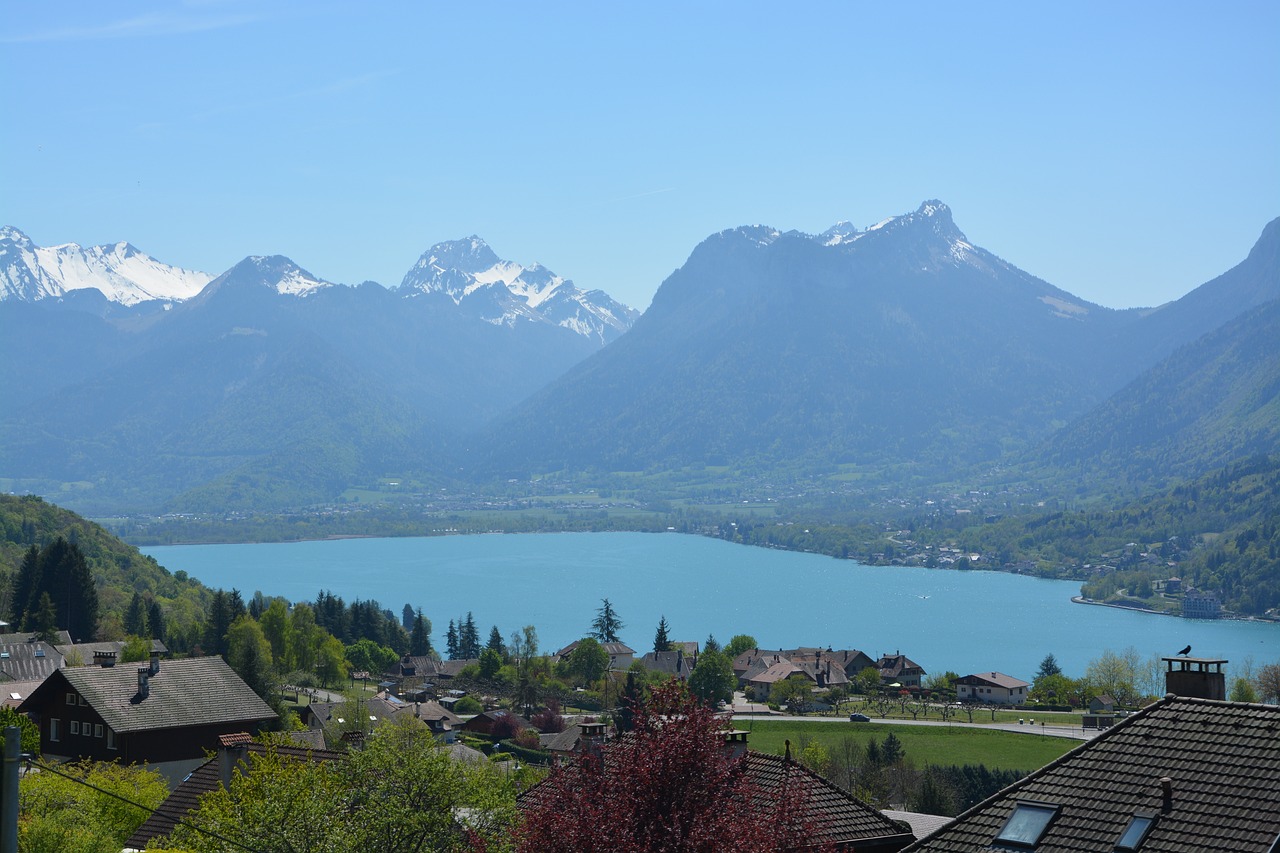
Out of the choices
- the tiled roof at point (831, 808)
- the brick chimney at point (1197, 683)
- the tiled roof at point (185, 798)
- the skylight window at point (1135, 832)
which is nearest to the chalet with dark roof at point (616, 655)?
the tiled roof at point (185, 798)

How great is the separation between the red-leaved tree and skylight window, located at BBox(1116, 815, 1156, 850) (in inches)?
92.2

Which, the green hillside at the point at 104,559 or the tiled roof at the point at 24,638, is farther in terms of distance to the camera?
the green hillside at the point at 104,559

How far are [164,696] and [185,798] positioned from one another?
9761 mm

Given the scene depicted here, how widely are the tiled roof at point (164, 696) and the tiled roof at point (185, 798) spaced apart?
808 cm

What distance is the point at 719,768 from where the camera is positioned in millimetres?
10453

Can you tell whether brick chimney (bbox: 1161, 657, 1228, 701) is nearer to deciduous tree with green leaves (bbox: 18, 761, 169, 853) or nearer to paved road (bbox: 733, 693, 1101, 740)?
deciduous tree with green leaves (bbox: 18, 761, 169, 853)

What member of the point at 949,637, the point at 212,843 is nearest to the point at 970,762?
the point at 212,843

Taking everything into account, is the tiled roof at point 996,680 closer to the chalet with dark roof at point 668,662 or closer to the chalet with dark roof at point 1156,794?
the chalet with dark roof at point 668,662

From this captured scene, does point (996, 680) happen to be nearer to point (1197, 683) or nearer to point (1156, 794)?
point (1197, 683)

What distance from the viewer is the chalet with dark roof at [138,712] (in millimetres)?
27844

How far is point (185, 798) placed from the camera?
1991 centimetres

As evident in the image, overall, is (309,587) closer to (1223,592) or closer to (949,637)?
(949,637)

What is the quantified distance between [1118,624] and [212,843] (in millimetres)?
146230

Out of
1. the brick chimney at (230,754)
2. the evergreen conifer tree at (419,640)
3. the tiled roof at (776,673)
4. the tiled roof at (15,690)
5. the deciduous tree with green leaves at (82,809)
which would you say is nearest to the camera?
the deciduous tree with green leaves at (82,809)
